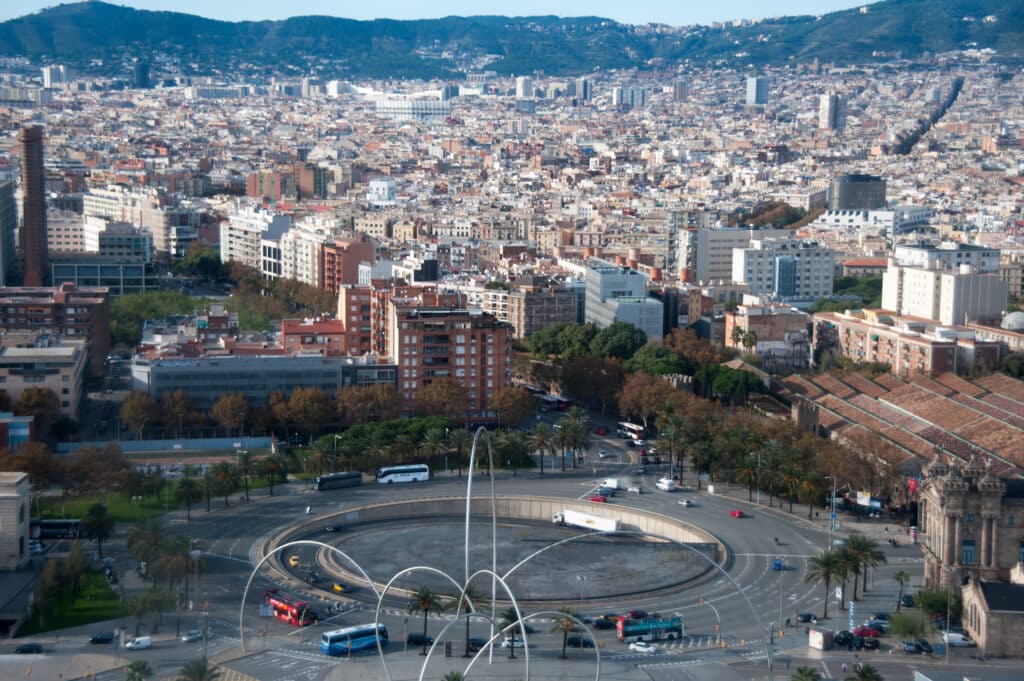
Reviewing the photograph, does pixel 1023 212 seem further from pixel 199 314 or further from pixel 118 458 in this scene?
pixel 118 458

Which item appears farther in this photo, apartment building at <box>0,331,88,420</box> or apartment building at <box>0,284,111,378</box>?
apartment building at <box>0,284,111,378</box>

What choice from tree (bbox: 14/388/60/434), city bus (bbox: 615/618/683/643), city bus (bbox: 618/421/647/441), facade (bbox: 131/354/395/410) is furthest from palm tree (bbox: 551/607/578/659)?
facade (bbox: 131/354/395/410)

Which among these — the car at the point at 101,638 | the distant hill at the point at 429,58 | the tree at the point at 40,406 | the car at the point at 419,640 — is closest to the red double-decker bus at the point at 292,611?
the car at the point at 419,640

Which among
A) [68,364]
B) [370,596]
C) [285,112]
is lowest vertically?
[370,596]

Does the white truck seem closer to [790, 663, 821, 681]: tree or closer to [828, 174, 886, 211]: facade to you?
[790, 663, 821, 681]: tree

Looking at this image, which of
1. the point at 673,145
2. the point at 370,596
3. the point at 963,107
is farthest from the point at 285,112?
the point at 370,596

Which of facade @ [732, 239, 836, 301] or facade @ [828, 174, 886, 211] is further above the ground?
facade @ [828, 174, 886, 211]
